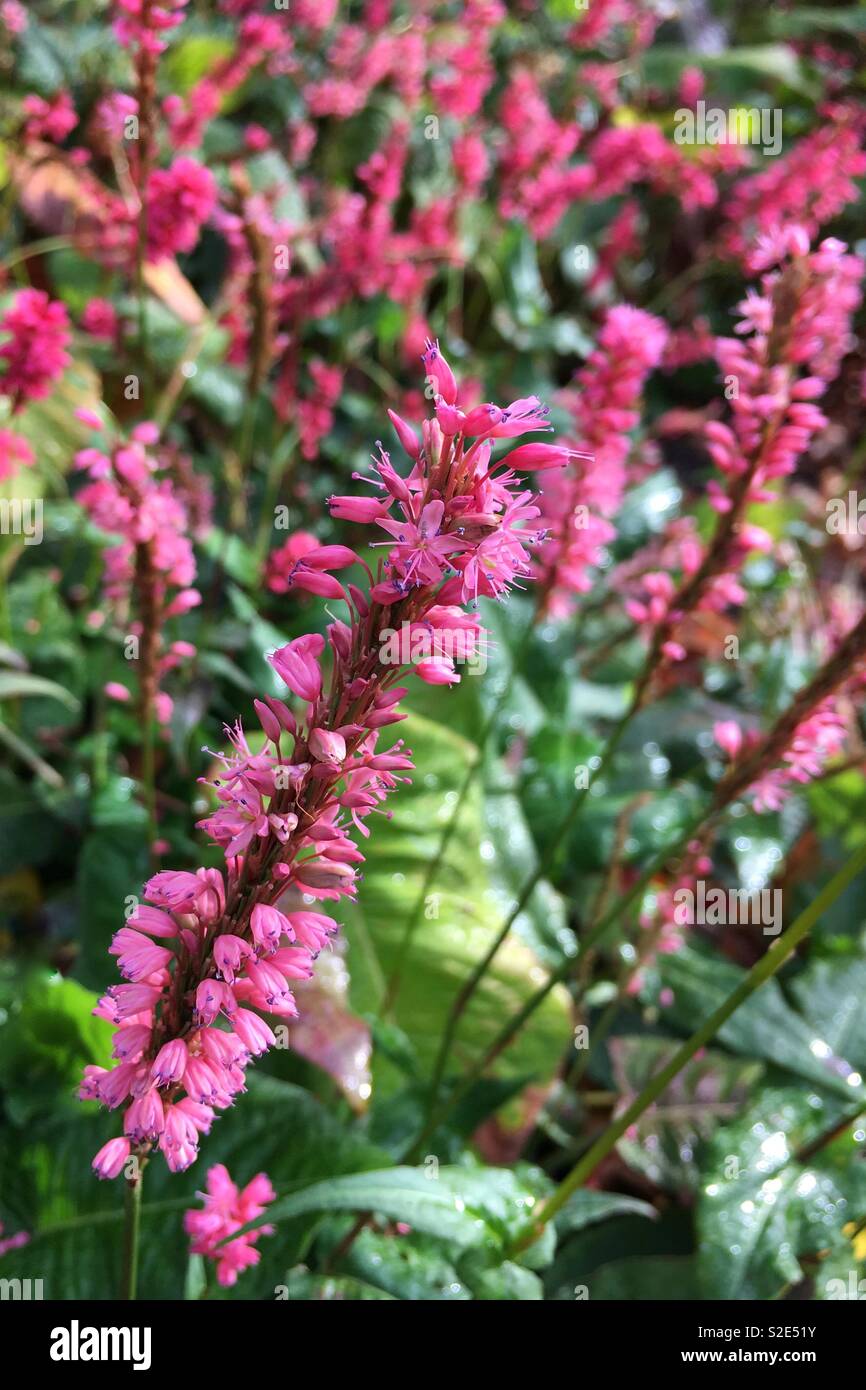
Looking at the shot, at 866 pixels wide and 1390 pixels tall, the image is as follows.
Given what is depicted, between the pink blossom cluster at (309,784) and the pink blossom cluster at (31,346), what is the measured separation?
1.19 meters

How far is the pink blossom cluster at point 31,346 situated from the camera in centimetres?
188

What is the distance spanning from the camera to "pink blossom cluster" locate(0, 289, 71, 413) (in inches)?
74.2

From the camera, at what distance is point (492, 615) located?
275 centimetres

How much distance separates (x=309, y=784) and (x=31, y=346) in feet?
4.37

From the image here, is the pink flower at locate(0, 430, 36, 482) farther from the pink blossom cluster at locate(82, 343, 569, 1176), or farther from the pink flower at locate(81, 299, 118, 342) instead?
the pink blossom cluster at locate(82, 343, 569, 1176)

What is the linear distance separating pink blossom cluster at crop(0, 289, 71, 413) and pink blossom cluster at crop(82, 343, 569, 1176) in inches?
46.9

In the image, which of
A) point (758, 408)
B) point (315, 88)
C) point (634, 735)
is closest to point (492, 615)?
point (634, 735)

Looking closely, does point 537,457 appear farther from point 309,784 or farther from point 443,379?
point 309,784

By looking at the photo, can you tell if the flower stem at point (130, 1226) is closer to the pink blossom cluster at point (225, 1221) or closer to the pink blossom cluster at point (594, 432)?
the pink blossom cluster at point (225, 1221)

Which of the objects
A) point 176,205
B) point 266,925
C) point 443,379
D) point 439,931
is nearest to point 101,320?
point 176,205

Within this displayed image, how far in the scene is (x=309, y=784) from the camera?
0.87 m

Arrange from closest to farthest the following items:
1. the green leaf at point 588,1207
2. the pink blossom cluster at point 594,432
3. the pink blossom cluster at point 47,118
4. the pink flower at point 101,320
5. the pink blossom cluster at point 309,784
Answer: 1. the pink blossom cluster at point 309,784
2. the green leaf at point 588,1207
3. the pink blossom cluster at point 594,432
4. the pink blossom cluster at point 47,118
5. the pink flower at point 101,320

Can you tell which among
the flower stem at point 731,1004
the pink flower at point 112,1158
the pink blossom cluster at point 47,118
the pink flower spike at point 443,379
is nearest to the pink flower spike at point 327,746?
the pink flower spike at point 443,379

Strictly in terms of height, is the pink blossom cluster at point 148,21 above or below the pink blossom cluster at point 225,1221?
above
